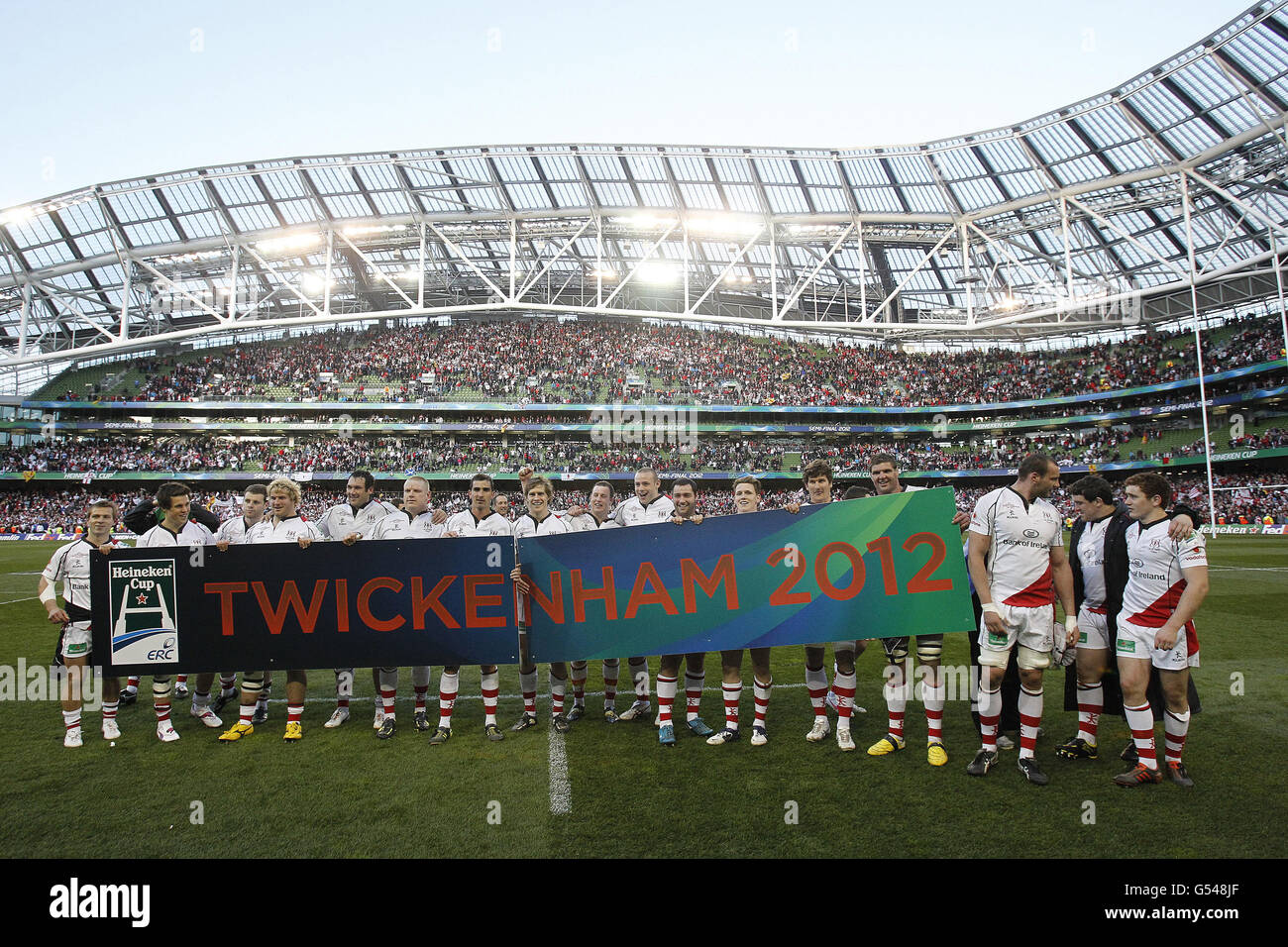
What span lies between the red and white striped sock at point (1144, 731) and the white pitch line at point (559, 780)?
160 inches

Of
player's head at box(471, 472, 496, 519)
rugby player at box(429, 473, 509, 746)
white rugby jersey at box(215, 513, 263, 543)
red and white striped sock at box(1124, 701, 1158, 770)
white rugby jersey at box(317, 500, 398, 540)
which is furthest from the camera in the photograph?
white rugby jersey at box(215, 513, 263, 543)

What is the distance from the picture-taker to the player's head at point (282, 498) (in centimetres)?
659

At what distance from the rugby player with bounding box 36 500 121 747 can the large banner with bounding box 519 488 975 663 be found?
3.96m

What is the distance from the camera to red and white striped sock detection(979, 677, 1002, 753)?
522 cm

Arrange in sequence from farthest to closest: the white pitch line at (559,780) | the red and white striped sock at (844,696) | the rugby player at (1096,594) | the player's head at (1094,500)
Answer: the red and white striped sock at (844,696), the player's head at (1094,500), the rugby player at (1096,594), the white pitch line at (559,780)

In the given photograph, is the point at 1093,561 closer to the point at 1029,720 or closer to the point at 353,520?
the point at 1029,720

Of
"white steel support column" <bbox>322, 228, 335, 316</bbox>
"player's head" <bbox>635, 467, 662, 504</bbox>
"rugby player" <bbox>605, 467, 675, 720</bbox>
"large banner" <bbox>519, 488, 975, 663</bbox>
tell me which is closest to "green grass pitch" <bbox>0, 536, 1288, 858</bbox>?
"rugby player" <bbox>605, 467, 675, 720</bbox>

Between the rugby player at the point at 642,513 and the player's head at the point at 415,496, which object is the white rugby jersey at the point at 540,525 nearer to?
the rugby player at the point at 642,513

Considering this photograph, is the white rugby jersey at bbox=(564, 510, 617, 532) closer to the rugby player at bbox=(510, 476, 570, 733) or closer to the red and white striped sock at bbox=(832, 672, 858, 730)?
the rugby player at bbox=(510, 476, 570, 733)

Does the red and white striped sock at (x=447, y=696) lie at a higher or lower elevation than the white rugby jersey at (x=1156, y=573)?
lower

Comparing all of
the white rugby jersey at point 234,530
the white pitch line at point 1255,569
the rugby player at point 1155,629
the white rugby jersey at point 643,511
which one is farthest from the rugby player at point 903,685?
the white pitch line at point 1255,569

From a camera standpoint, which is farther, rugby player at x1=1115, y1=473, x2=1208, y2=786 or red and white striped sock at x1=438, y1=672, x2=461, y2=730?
red and white striped sock at x1=438, y1=672, x2=461, y2=730

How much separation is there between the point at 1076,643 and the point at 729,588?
2.84m

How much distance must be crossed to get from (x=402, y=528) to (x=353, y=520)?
0.61 m
